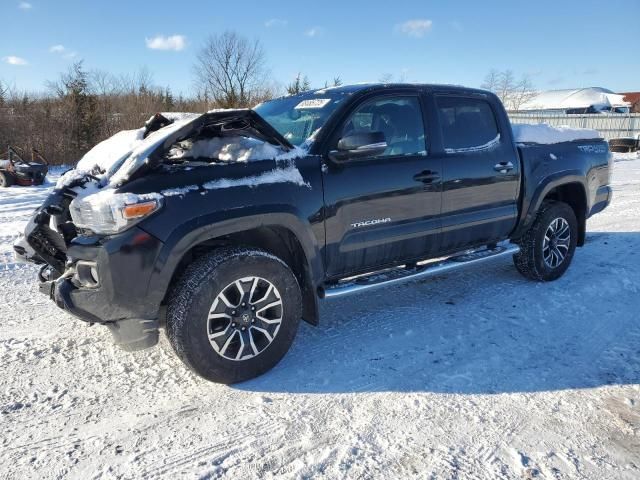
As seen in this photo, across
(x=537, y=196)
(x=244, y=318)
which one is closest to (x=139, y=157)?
(x=244, y=318)

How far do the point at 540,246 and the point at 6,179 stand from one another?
12.9m

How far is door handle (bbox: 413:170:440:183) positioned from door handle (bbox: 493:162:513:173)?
80cm

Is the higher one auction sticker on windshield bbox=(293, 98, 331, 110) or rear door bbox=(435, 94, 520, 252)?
auction sticker on windshield bbox=(293, 98, 331, 110)

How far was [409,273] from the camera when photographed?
390 centimetres

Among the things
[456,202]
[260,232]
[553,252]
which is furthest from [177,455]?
[553,252]

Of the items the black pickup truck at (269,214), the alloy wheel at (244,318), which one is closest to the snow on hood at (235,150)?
the black pickup truck at (269,214)

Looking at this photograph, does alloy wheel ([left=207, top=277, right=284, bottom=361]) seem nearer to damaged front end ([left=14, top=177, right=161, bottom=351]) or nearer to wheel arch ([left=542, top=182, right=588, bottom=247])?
damaged front end ([left=14, top=177, right=161, bottom=351])

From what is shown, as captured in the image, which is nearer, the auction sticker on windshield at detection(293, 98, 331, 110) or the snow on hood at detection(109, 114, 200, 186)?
the snow on hood at detection(109, 114, 200, 186)

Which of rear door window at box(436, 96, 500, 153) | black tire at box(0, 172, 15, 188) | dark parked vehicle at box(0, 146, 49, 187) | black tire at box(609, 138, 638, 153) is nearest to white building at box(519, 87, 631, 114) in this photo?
black tire at box(609, 138, 638, 153)

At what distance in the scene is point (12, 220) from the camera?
8055 mm

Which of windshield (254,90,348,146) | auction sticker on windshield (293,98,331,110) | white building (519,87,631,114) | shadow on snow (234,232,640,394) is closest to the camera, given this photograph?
shadow on snow (234,232,640,394)

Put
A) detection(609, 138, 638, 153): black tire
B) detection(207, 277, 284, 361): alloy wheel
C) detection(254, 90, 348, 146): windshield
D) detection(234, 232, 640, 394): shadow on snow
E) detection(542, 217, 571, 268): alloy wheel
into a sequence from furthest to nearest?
detection(609, 138, 638, 153): black tire
detection(542, 217, 571, 268): alloy wheel
detection(254, 90, 348, 146): windshield
detection(234, 232, 640, 394): shadow on snow
detection(207, 277, 284, 361): alloy wheel

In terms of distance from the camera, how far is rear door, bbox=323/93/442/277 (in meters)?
3.44

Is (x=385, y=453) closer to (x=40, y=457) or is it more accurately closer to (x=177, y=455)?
(x=177, y=455)
